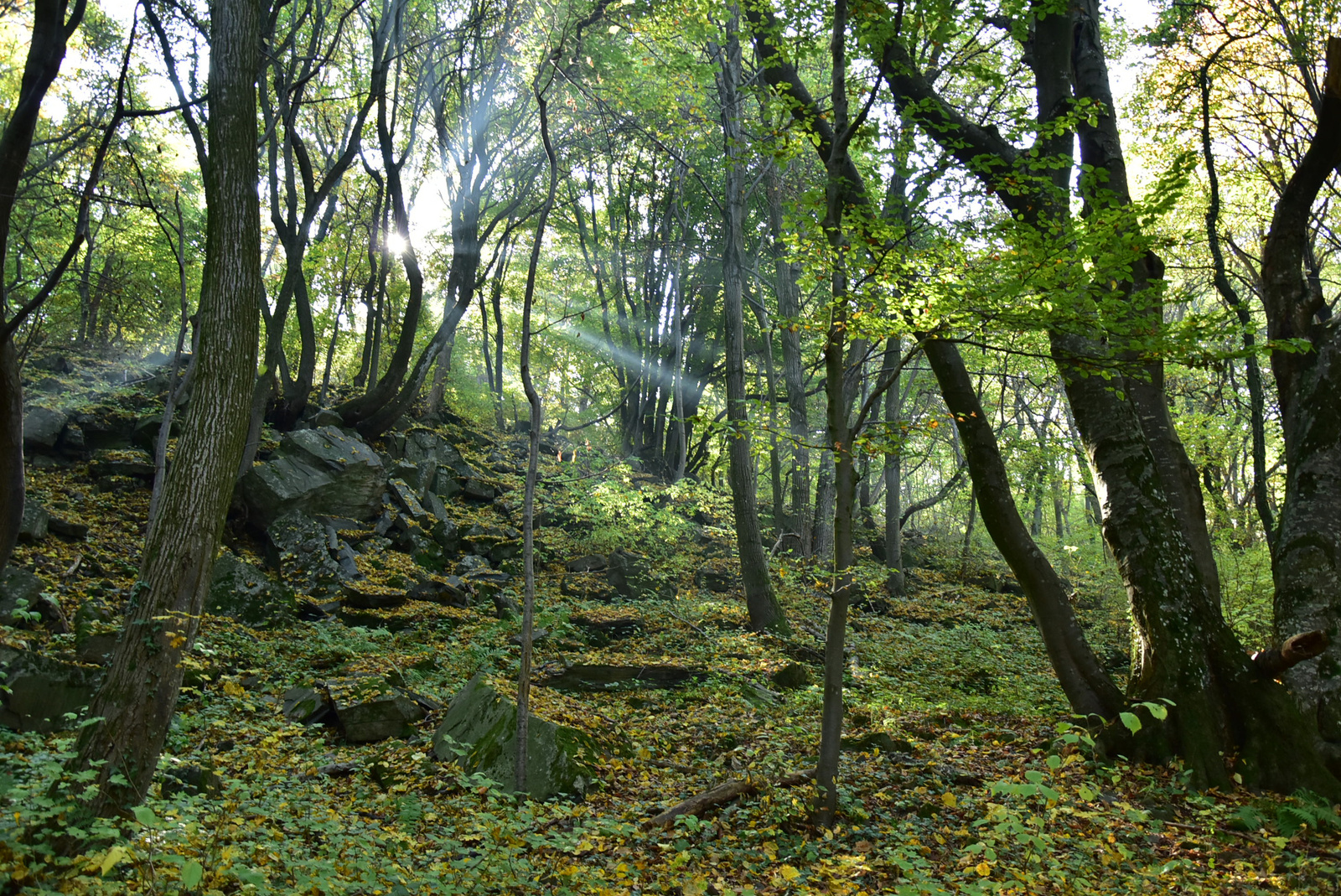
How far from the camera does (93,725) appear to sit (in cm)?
358

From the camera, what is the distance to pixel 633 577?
12688 mm

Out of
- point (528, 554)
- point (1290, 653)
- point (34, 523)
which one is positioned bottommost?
point (34, 523)

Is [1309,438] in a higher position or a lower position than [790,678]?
higher

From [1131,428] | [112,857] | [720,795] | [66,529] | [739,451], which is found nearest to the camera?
[112,857]

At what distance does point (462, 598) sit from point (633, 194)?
15.1 metres

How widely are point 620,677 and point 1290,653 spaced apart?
648 centimetres

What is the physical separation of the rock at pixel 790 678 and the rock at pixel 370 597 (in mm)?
5550

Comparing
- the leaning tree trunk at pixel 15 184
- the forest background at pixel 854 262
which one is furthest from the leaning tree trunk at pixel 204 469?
the leaning tree trunk at pixel 15 184

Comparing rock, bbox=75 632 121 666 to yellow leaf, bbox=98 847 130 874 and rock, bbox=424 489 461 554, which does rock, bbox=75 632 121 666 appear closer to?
yellow leaf, bbox=98 847 130 874

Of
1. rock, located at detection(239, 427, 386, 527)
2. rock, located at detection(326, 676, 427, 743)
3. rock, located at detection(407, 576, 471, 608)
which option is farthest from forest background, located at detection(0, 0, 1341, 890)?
rock, located at detection(407, 576, 471, 608)

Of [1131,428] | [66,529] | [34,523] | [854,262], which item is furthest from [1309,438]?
[66,529]

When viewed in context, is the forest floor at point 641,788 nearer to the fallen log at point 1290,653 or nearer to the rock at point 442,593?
the rock at point 442,593

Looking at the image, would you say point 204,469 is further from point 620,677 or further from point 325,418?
point 325,418

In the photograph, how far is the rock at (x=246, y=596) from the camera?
8375mm
